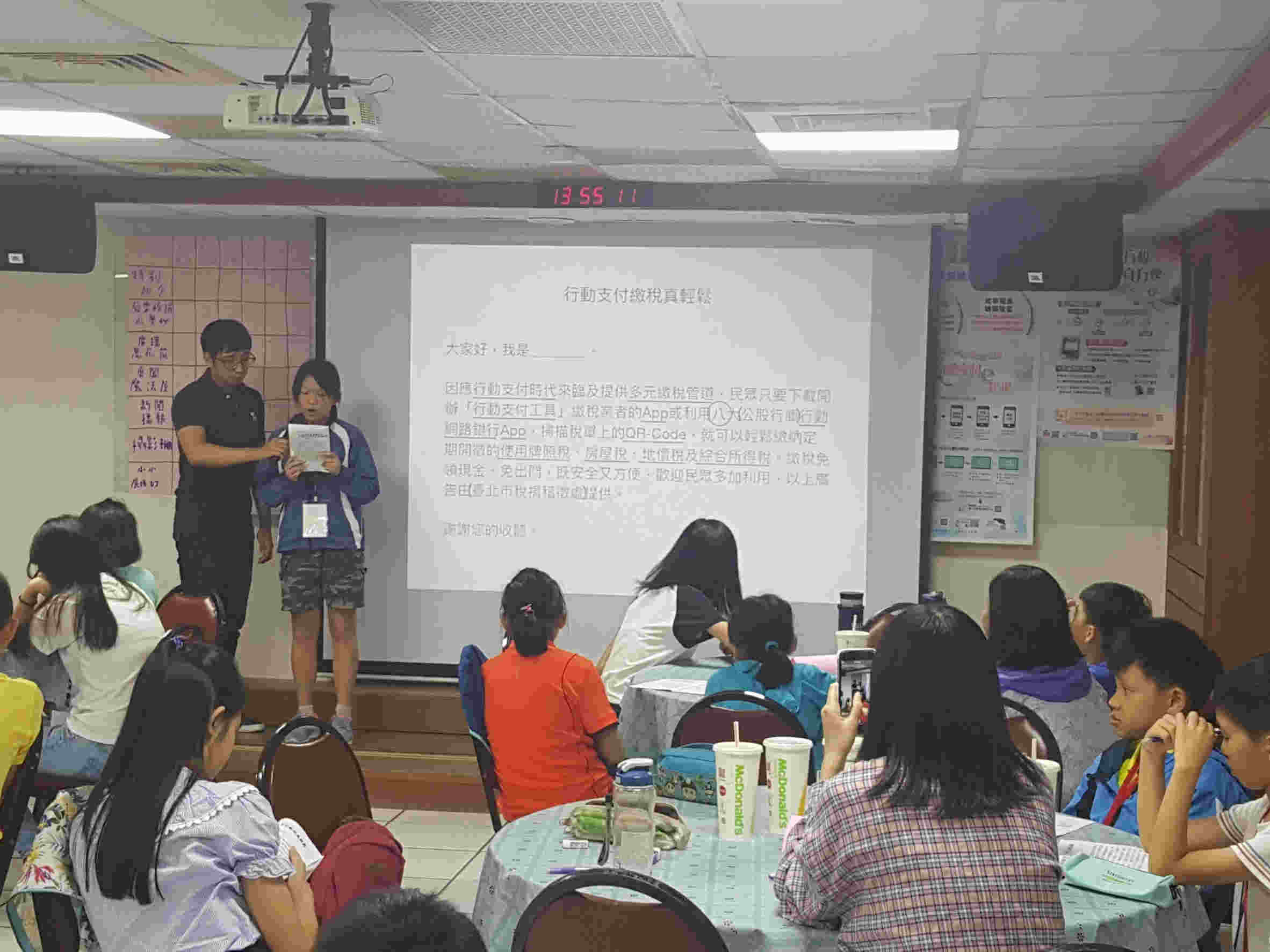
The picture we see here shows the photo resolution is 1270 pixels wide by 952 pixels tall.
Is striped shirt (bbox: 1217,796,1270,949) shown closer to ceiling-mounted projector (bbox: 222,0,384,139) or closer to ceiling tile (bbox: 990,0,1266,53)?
ceiling tile (bbox: 990,0,1266,53)

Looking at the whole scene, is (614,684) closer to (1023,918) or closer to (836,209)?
(836,209)

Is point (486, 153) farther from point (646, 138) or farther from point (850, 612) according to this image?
point (850, 612)

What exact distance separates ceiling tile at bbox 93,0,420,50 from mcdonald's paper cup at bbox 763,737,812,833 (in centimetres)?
187

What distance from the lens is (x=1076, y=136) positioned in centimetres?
452

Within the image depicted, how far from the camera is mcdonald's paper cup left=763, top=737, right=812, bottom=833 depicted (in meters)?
2.75

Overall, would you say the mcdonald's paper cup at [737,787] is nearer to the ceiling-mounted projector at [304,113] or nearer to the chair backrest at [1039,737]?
the chair backrest at [1039,737]

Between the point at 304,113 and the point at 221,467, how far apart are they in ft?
10.1

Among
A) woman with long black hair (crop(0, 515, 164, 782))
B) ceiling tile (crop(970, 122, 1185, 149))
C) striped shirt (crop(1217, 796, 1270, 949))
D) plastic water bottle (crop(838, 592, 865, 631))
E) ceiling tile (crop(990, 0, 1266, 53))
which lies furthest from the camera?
plastic water bottle (crop(838, 592, 865, 631))

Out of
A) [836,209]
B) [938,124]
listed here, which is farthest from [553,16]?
[836,209]

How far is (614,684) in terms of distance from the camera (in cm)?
478

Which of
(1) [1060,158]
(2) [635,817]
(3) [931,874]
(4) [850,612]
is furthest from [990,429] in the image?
(3) [931,874]

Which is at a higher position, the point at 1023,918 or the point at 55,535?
the point at 55,535

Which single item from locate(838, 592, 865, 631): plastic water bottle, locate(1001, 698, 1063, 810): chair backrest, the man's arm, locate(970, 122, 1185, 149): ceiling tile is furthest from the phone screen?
the man's arm

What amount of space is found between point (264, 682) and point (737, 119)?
3.75m
